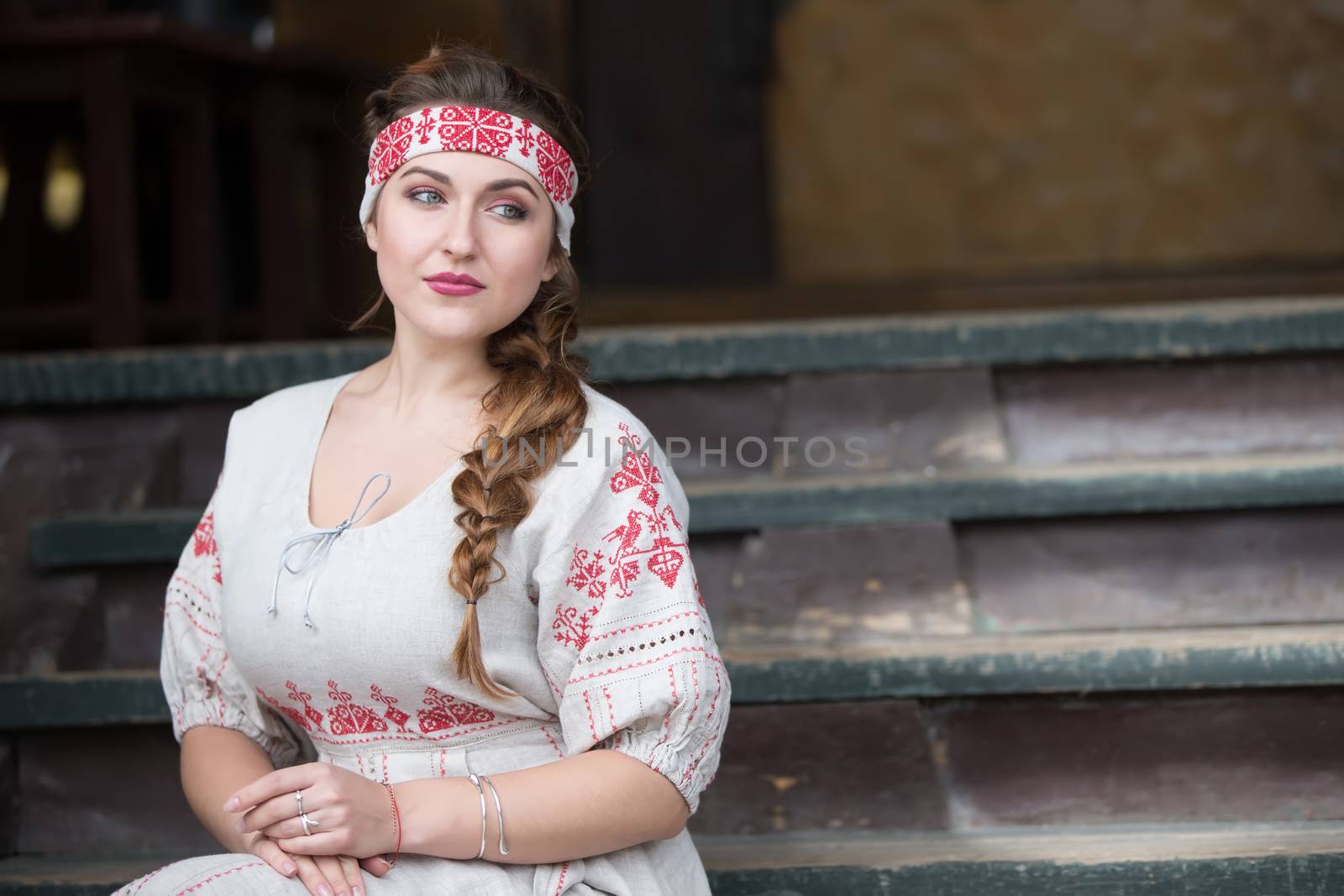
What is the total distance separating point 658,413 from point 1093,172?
2.50 meters

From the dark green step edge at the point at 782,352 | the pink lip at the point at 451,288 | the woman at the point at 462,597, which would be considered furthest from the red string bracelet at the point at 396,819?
the dark green step edge at the point at 782,352

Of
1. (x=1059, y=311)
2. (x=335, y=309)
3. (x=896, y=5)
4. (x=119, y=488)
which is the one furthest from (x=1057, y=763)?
(x=896, y=5)

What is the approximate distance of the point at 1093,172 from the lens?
4.27 meters

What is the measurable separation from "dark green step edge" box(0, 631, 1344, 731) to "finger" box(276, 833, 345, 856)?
670 mm

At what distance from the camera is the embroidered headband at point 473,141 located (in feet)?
4.58

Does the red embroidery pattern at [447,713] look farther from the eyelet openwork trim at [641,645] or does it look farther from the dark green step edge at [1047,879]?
the dark green step edge at [1047,879]

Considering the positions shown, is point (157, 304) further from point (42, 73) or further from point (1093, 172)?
point (1093, 172)

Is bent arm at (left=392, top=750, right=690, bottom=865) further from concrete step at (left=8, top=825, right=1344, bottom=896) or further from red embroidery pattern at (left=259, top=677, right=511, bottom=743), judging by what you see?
concrete step at (left=8, top=825, right=1344, bottom=896)

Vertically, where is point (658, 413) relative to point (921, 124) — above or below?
below

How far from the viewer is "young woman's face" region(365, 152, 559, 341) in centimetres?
138

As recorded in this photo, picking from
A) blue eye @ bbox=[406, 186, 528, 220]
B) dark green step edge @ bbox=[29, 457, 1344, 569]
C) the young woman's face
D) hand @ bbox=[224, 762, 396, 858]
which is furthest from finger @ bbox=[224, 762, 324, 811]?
dark green step edge @ bbox=[29, 457, 1344, 569]

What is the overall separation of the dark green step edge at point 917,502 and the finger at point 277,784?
81 cm

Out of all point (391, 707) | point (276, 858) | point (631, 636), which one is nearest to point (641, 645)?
point (631, 636)

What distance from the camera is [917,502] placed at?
2.03m
